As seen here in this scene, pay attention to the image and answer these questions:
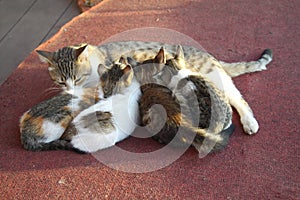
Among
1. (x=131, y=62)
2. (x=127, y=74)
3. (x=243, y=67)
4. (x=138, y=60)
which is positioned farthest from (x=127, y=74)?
(x=243, y=67)

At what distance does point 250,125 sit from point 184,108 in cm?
36

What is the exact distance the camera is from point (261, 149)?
1917 millimetres

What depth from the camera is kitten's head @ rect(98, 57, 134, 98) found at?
1.96 m

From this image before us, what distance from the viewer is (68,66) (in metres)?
2.07

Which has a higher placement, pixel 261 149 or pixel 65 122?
pixel 65 122

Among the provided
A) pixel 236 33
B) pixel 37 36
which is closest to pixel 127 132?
pixel 236 33

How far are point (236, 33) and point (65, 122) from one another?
4.36 ft

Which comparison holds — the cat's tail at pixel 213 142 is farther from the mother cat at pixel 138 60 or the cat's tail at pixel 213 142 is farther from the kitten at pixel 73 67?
the kitten at pixel 73 67

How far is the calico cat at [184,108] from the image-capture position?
1.83m

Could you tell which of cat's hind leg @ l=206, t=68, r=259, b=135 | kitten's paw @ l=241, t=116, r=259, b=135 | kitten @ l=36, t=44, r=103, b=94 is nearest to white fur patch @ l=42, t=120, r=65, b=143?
kitten @ l=36, t=44, r=103, b=94

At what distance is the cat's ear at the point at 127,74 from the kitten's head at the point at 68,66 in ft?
0.87

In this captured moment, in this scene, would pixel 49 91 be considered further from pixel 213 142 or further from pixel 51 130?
pixel 213 142

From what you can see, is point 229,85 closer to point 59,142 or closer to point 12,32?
point 59,142

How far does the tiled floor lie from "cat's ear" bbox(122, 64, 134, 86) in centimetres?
112
